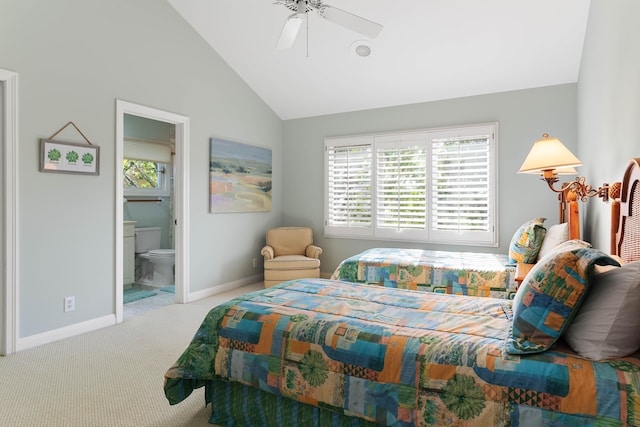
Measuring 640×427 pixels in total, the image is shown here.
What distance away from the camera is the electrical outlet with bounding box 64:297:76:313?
133 inches

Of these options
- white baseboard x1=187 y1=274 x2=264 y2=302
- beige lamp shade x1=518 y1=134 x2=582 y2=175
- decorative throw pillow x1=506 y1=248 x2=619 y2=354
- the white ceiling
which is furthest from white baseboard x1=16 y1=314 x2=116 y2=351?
beige lamp shade x1=518 y1=134 x2=582 y2=175

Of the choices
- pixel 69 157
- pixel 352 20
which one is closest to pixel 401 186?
pixel 352 20

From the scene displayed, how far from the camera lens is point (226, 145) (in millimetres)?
5043

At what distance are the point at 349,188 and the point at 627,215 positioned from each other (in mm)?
3904

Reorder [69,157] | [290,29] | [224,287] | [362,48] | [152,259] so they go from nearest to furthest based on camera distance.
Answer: [290,29] → [69,157] → [362,48] → [224,287] → [152,259]

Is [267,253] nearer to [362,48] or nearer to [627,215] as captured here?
[362,48]

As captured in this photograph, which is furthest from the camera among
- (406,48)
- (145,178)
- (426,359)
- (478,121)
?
(145,178)

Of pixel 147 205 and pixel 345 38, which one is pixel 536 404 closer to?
pixel 345 38

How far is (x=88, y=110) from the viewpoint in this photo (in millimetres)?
3525

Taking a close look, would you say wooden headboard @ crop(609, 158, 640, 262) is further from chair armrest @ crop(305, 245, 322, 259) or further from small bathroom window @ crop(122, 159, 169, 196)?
small bathroom window @ crop(122, 159, 169, 196)

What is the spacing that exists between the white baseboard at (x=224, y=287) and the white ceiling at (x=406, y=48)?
8.66ft

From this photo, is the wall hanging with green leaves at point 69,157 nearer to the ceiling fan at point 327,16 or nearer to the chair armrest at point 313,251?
the ceiling fan at point 327,16

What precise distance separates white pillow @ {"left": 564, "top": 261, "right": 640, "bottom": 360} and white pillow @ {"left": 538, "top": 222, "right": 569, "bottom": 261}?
1.57 meters

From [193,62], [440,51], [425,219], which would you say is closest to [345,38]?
[440,51]
